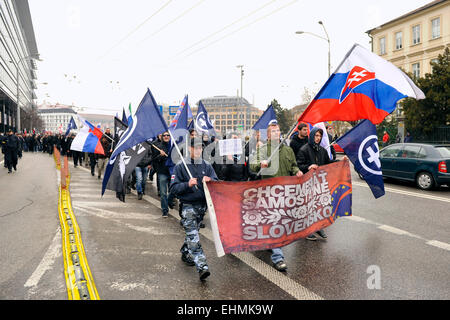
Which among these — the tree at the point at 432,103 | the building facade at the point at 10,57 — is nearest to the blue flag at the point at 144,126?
the tree at the point at 432,103

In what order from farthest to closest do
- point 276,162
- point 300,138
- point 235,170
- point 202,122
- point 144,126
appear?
point 202,122, point 300,138, point 235,170, point 144,126, point 276,162

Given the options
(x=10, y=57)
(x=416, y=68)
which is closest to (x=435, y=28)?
(x=416, y=68)

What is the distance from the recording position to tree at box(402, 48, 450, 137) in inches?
946

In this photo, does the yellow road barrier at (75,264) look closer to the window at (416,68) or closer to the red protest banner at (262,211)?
the red protest banner at (262,211)

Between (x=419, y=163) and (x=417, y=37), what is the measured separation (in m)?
34.5

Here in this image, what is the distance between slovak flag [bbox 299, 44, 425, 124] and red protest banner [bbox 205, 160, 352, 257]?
3.52 feet

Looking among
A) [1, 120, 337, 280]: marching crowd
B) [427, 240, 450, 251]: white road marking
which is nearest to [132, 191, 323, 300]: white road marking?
[1, 120, 337, 280]: marching crowd

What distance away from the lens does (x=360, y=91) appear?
5918 millimetres

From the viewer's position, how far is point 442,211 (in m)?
7.81

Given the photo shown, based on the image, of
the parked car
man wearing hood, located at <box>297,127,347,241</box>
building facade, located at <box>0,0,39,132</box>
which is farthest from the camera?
building facade, located at <box>0,0,39,132</box>

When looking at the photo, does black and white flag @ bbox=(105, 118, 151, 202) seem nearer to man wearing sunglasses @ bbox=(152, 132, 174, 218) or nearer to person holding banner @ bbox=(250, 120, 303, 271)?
man wearing sunglasses @ bbox=(152, 132, 174, 218)

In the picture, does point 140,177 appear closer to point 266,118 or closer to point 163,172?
point 163,172

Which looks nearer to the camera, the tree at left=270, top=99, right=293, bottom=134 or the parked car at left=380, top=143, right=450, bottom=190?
the parked car at left=380, top=143, right=450, bottom=190
